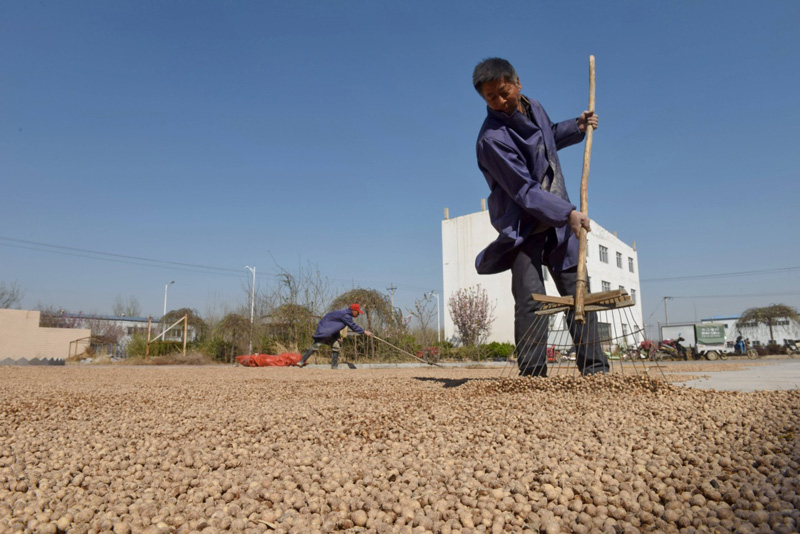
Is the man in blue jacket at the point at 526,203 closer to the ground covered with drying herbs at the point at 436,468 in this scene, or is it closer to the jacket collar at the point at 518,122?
the jacket collar at the point at 518,122

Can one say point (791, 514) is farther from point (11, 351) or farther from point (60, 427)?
point (11, 351)

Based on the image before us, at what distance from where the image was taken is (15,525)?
1041 mm

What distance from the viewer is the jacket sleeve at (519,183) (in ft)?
8.29

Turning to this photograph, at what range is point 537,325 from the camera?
269cm

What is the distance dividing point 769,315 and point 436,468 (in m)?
36.4

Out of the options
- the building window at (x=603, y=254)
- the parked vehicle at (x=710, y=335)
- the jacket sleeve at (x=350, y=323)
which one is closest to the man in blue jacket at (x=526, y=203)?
the jacket sleeve at (x=350, y=323)

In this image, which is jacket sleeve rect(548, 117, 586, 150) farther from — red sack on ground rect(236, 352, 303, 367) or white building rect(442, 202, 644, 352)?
white building rect(442, 202, 644, 352)

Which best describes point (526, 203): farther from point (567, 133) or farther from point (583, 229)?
point (567, 133)

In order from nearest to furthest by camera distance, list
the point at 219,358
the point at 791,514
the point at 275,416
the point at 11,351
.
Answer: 1. the point at 791,514
2. the point at 275,416
3. the point at 219,358
4. the point at 11,351

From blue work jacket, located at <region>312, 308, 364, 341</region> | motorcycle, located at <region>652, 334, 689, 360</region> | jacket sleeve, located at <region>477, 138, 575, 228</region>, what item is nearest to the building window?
motorcycle, located at <region>652, 334, 689, 360</region>

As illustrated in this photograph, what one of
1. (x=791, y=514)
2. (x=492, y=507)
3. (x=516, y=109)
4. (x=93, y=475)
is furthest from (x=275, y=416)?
(x=516, y=109)

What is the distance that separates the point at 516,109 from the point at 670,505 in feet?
7.85

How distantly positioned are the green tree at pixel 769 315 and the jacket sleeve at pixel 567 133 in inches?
1300

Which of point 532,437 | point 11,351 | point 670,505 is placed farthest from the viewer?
point 11,351
